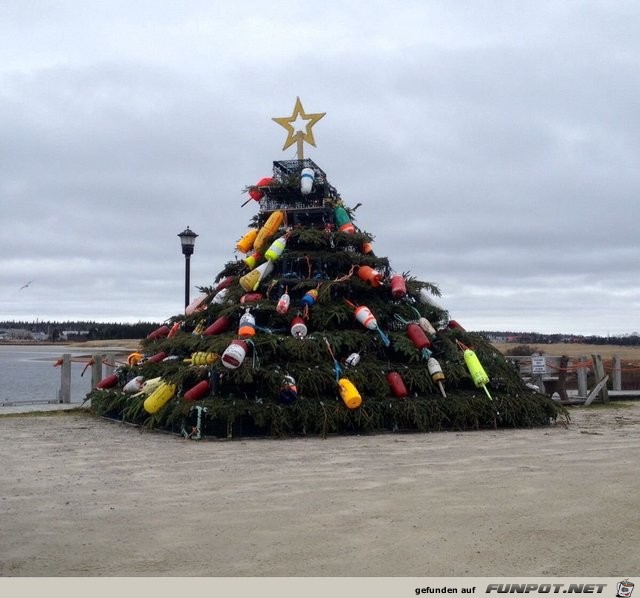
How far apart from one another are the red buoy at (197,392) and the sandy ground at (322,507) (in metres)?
0.87

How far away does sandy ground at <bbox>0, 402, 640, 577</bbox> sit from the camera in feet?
15.5

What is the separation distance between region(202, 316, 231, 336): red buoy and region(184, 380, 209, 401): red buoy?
58.5 inches

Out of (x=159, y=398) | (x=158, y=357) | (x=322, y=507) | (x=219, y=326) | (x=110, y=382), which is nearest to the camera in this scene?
(x=322, y=507)

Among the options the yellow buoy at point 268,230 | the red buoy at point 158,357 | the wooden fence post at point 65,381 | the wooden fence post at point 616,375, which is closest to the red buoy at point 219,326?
the red buoy at point 158,357

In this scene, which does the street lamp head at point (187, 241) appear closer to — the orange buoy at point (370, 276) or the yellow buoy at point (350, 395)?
the orange buoy at point (370, 276)

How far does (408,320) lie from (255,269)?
3.10m

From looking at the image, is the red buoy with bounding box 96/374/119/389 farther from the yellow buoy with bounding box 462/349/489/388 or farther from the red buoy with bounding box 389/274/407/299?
the yellow buoy with bounding box 462/349/489/388

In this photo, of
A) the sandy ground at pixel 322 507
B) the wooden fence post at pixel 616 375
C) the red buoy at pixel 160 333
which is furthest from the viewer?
the wooden fence post at pixel 616 375

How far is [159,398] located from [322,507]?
5782mm

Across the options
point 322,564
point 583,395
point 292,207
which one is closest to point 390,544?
point 322,564

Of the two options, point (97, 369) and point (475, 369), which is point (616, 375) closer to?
point (475, 369)

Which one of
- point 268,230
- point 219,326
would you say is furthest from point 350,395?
point 268,230

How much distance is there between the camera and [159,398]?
37.2ft

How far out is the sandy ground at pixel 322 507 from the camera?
4.72 m
